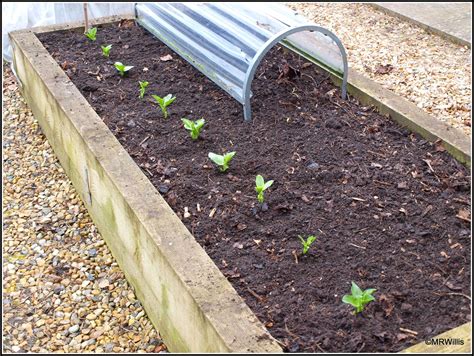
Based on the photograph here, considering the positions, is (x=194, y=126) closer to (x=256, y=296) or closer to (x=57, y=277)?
(x=57, y=277)

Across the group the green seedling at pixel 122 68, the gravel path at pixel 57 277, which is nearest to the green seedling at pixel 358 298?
the gravel path at pixel 57 277

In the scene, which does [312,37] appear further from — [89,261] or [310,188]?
[89,261]

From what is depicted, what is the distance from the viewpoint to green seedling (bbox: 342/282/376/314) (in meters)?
2.47

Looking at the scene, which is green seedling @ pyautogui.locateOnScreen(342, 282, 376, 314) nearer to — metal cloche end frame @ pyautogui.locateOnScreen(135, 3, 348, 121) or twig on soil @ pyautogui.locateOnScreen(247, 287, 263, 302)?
twig on soil @ pyautogui.locateOnScreen(247, 287, 263, 302)

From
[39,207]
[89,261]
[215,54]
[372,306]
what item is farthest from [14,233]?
[372,306]

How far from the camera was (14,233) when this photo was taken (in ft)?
12.5

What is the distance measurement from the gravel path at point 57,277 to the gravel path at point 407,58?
95.9 inches

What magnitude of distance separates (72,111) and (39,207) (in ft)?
2.00

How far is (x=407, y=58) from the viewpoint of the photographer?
5.45 m

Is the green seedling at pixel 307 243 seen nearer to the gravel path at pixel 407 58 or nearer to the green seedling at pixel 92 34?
the gravel path at pixel 407 58

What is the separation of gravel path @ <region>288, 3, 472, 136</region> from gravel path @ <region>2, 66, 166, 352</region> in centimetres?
244

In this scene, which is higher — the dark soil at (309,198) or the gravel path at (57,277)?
the dark soil at (309,198)

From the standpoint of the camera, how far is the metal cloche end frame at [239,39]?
3.77 m

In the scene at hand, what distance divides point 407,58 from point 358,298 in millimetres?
3400
